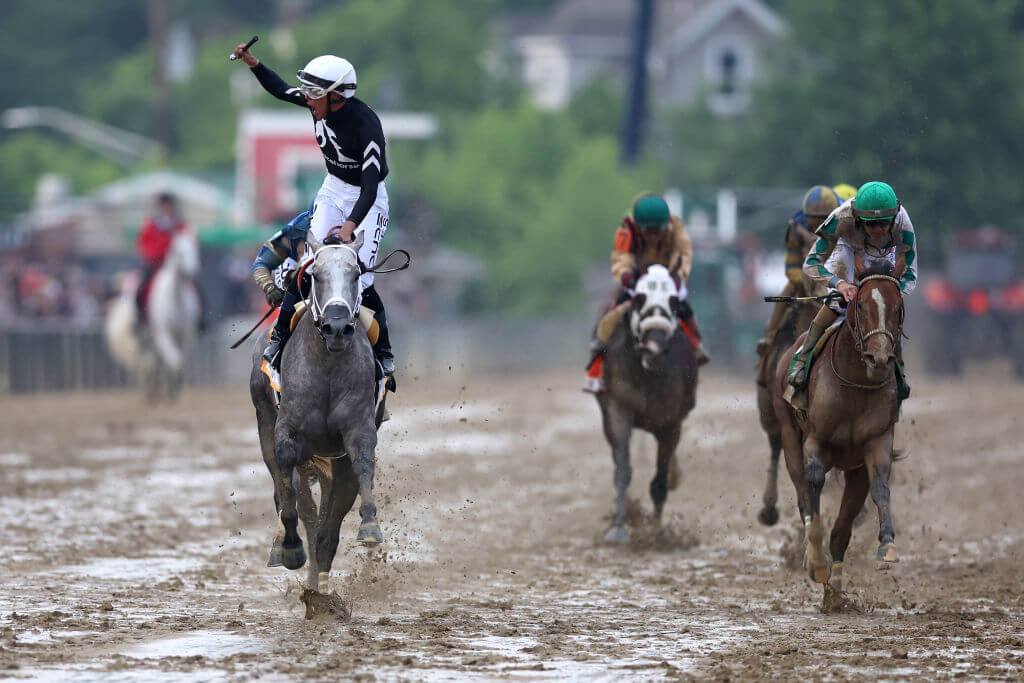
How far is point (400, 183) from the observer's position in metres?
57.2

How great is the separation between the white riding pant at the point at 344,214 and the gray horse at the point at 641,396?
3.60 m

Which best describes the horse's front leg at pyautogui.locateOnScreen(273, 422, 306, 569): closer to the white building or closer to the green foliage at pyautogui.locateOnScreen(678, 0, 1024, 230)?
the green foliage at pyautogui.locateOnScreen(678, 0, 1024, 230)

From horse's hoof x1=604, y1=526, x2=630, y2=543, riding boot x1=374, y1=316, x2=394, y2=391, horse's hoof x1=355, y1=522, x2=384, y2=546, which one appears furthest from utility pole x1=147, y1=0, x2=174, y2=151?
horse's hoof x1=355, y1=522, x2=384, y2=546

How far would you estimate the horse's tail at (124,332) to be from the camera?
1178 inches

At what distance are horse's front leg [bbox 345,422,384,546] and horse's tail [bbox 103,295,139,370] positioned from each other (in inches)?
737

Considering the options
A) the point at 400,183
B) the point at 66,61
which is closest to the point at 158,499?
the point at 400,183

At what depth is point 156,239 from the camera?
89.1 feet

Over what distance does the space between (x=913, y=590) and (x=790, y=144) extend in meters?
39.0

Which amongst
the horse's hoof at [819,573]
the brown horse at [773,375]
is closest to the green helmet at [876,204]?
the horse's hoof at [819,573]

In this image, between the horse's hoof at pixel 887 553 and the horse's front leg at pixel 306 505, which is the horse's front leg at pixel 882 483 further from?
the horse's front leg at pixel 306 505

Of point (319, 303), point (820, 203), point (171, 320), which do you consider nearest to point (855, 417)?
point (820, 203)

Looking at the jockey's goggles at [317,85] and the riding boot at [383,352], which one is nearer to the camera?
the jockey's goggles at [317,85]

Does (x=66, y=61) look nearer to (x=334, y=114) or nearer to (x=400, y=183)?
(x=400, y=183)

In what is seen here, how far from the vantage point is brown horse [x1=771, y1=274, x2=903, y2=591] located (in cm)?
1088
